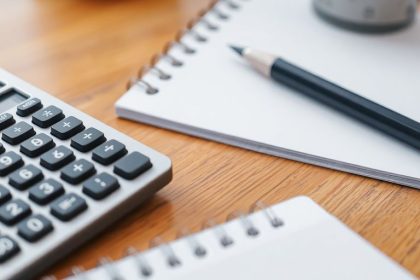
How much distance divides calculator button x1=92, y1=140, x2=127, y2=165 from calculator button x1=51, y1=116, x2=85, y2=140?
24 mm

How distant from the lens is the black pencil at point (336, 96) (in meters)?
0.41

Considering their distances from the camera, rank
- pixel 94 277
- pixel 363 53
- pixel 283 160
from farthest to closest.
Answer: pixel 363 53 < pixel 283 160 < pixel 94 277

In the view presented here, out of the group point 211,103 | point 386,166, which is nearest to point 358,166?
point 386,166

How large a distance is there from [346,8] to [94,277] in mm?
352

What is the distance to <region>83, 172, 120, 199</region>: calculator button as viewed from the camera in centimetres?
34

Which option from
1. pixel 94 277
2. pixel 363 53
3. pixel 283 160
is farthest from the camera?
pixel 363 53

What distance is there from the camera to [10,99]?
423 millimetres

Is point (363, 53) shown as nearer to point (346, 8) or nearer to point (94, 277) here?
point (346, 8)

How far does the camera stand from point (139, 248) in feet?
1.12

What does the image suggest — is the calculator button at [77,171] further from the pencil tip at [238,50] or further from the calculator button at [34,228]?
the pencil tip at [238,50]

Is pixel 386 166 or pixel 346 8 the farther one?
pixel 346 8

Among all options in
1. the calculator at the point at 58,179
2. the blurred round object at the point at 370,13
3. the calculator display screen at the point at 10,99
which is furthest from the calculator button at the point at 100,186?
the blurred round object at the point at 370,13

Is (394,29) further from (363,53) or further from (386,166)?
(386,166)

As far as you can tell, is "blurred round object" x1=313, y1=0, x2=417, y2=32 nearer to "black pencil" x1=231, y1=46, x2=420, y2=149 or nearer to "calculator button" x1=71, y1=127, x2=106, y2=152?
"black pencil" x1=231, y1=46, x2=420, y2=149
